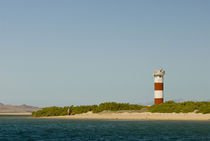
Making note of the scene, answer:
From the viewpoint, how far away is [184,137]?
39.7 m

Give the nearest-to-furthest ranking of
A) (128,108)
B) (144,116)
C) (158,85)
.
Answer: (144,116), (158,85), (128,108)

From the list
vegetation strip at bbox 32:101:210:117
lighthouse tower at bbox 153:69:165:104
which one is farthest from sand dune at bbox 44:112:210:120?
lighthouse tower at bbox 153:69:165:104

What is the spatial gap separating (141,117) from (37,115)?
2916 centimetres

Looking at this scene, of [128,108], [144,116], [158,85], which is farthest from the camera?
[128,108]

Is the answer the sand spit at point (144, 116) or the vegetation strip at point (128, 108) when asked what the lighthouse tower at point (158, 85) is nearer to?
the vegetation strip at point (128, 108)

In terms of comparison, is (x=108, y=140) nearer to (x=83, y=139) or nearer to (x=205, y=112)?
(x=83, y=139)

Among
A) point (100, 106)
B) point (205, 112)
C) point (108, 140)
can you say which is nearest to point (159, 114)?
point (205, 112)

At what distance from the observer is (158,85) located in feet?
260

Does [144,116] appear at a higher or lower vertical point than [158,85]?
lower

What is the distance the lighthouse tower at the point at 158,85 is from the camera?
7944cm

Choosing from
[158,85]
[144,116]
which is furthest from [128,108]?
[158,85]

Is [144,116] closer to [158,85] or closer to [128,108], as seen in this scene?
[158,85]

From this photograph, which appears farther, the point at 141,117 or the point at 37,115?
the point at 37,115

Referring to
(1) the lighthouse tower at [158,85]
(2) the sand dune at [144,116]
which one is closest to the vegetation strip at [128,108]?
(2) the sand dune at [144,116]
